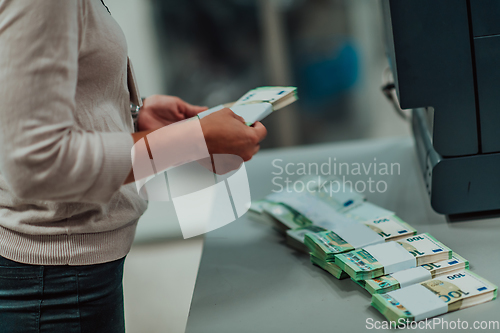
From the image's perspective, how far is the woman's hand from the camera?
33.5 inches

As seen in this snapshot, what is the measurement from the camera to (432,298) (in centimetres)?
52

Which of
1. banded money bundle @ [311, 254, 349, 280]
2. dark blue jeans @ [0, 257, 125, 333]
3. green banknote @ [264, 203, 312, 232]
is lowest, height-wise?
banded money bundle @ [311, 254, 349, 280]

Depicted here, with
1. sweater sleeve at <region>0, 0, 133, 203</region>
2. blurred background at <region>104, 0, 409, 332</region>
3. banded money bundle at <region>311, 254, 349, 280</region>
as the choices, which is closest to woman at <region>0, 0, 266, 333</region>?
sweater sleeve at <region>0, 0, 133, 203</region>

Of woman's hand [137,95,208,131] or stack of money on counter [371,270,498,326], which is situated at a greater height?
woman's hand [137,95,208,131]

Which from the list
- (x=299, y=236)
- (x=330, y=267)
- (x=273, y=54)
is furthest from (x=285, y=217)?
(x=273, y=54)

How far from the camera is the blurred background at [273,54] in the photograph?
9.48 ft

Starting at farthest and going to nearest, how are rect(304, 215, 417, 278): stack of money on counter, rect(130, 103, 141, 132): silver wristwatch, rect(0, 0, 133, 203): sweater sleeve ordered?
rect(130, 103, 141, 132): silver wristwatch < rect(304, 215, 417, 278): stack of money on counter < rect(0, 0, 133, 203): sweater sleeve

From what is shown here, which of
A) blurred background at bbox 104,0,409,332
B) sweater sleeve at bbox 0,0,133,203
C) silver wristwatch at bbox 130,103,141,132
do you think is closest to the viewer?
sweater sleeve at bbox 0,0,133,203

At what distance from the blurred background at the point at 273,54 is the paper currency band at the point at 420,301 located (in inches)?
96.0

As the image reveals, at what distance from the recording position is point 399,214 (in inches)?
31.8

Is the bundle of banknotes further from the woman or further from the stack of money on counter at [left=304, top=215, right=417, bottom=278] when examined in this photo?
the woman

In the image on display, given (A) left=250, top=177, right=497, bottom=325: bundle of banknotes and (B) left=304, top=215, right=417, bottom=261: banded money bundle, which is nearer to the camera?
(A) left=250, top=177, right=497, bottom=325: bundle of banknotes

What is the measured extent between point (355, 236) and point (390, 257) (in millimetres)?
82

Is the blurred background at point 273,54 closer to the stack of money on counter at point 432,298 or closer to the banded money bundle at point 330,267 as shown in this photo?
the banded money bundle at point 330,267
